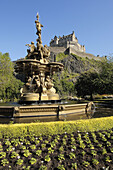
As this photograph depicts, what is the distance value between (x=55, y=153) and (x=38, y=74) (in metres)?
10.3

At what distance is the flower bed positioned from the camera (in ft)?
12.1

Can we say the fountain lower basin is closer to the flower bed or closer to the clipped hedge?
the clipped hedge

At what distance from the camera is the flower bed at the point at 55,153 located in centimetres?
369

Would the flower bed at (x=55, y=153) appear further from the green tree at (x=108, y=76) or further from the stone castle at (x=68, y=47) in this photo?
the stone castle at (x=68, y=47)

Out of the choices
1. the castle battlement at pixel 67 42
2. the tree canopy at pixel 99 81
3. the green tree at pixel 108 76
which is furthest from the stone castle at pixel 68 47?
the green tree at pixel 108 76

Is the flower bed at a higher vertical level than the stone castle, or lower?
lower

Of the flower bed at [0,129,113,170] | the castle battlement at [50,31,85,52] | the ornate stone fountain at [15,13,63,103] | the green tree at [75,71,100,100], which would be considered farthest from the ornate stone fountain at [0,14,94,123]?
the castle battlement at [50,31,85,52]

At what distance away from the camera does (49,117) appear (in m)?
8.32

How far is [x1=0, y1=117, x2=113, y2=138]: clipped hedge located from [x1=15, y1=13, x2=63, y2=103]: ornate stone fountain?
244 inches

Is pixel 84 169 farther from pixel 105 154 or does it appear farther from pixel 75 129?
pixel 75 129

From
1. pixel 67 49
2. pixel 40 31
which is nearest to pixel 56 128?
pixel 40 31

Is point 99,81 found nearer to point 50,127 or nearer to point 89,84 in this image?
point 89,84

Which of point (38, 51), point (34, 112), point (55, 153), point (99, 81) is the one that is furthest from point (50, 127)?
point (99, 81)

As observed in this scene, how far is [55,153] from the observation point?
4.28 meters
